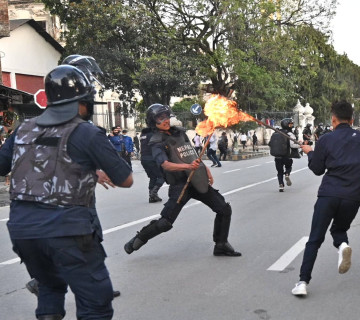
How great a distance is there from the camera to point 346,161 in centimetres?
445

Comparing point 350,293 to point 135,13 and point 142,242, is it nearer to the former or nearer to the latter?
point 142,242

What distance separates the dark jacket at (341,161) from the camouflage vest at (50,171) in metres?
2.34

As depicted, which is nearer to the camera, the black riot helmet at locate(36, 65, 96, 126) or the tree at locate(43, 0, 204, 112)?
the black riot helmet at locate(36, 65, 96, 126)

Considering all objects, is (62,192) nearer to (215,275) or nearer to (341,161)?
(341,161)

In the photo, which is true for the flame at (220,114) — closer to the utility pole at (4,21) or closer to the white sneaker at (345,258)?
the white sneaker at (345,258)

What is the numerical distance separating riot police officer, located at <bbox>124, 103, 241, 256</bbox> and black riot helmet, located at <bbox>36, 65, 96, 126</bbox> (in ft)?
9.72

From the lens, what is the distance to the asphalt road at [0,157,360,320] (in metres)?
4.35

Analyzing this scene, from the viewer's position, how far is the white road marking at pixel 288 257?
220 inches

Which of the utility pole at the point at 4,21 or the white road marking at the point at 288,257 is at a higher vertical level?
the utility pole at the point at 4,21

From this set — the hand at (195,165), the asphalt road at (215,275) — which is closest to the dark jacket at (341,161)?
the asphalt road at (215,275)

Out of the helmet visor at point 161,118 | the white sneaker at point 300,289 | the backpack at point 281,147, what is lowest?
the white sneaker at point 300,289

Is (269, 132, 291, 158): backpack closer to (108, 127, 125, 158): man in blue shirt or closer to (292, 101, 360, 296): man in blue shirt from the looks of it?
(108, 127, 125, 158): man in blue shirt

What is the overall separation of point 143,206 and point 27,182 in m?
8.10

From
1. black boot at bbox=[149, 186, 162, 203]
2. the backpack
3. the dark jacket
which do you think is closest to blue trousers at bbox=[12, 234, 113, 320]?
the dark jacket
